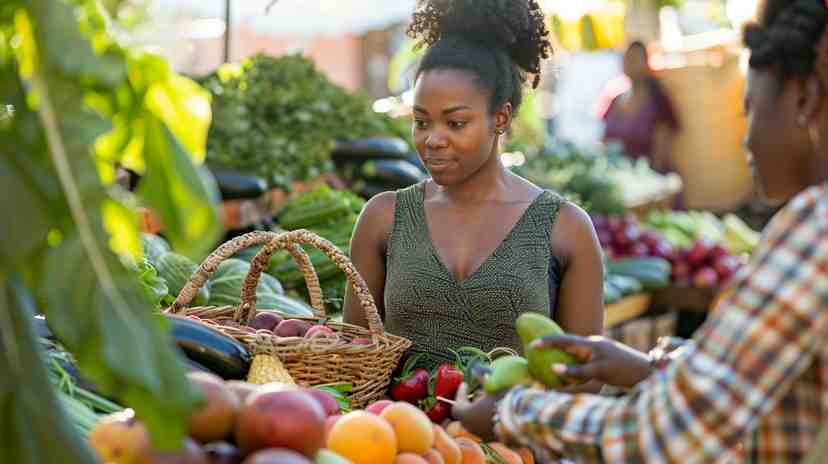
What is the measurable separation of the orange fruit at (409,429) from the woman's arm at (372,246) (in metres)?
1.20

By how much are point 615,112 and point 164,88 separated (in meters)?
10.1

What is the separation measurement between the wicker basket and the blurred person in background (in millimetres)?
8204

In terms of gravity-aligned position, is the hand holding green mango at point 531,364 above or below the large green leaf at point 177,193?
below

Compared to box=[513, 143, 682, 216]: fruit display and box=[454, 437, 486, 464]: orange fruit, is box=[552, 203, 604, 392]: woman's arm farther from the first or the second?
box=[513, 143, 682, 216]: fruit display

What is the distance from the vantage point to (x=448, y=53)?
3.25 metres

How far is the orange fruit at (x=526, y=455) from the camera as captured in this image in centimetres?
263

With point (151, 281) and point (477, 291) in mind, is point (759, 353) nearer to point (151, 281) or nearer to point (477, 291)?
point (477, 291)

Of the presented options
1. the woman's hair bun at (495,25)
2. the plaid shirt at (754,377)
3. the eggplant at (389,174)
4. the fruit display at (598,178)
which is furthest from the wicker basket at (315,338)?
the fruit display at (598,178)

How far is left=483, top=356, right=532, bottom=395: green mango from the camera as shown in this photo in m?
1.95

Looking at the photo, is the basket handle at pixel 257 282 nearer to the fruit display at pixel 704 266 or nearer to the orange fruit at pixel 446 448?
the orange fruit at pixel 446 448

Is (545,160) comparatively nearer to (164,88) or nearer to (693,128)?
(693,128)

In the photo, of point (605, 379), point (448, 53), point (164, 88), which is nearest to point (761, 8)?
point (605, 379)

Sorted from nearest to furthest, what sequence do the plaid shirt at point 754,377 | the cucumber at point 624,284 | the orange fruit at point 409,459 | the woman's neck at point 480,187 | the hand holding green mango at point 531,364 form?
the plaid shirt at point 754,377 → the hand holding green mango at point 531,364 → the orange fruit at point 409,459 → the woman's neck at point 480,187 → the cucumber at point 624,284

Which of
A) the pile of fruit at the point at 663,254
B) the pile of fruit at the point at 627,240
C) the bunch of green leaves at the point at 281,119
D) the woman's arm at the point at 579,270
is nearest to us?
the woman's arm at the point at 579,270
